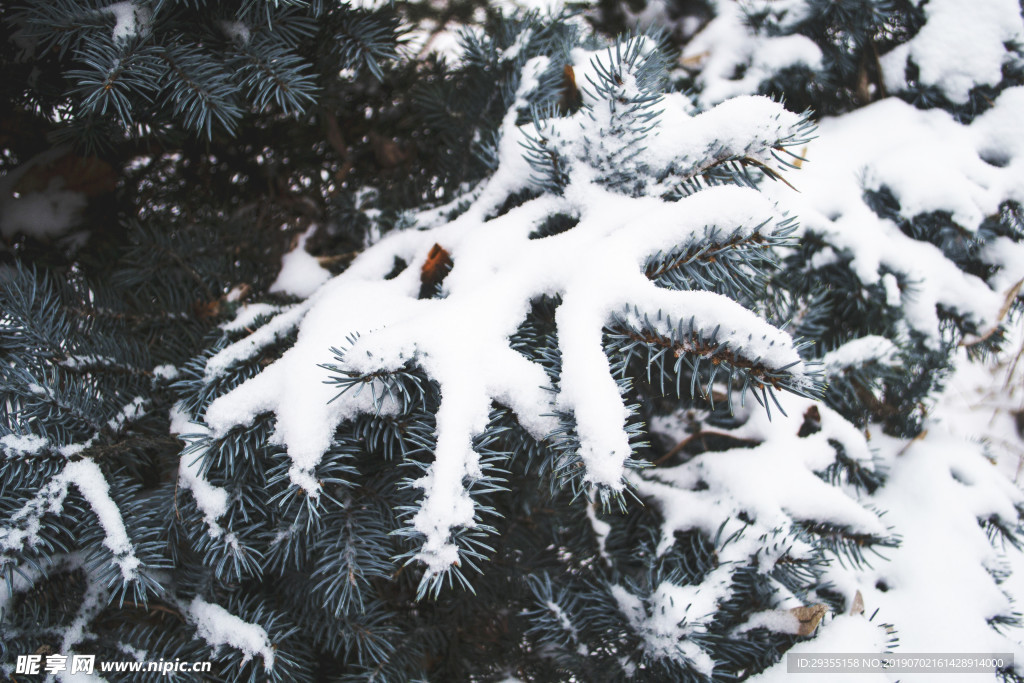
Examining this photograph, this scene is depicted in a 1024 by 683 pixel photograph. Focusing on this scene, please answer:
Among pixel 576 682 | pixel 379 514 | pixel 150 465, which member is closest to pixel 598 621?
pixel 576 682

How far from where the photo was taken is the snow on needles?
52cm

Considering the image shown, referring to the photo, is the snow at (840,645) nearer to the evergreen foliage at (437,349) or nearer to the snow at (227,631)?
the evergreen foliage at (437,349)

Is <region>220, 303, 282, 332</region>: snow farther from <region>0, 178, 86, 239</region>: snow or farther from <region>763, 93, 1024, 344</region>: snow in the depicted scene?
<region>763, 93, 1024, 344</region>: snow

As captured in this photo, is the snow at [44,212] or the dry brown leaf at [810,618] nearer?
the dry brown leaf at [810,618]

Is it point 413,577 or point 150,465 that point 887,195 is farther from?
point 150,465

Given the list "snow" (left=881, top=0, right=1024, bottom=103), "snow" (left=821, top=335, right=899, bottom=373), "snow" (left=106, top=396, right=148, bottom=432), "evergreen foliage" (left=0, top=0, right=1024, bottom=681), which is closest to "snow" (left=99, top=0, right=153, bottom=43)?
"evergreen foliage" (left=0, top=0, right=1024, bottom=681)

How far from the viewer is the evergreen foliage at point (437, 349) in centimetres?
59

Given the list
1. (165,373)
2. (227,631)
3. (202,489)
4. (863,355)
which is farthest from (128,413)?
(863,355)

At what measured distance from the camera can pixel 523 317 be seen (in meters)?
0.64

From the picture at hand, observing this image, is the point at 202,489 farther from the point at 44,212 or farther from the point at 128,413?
the point at 44,212

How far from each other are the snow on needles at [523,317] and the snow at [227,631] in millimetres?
290

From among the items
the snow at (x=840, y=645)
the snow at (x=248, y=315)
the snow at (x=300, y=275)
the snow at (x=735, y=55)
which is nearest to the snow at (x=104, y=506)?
the snow at (x=248, y=315)

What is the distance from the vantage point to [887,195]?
1024 millimetres

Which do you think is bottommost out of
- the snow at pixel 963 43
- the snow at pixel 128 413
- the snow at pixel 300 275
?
the snow at pixel 128 413
